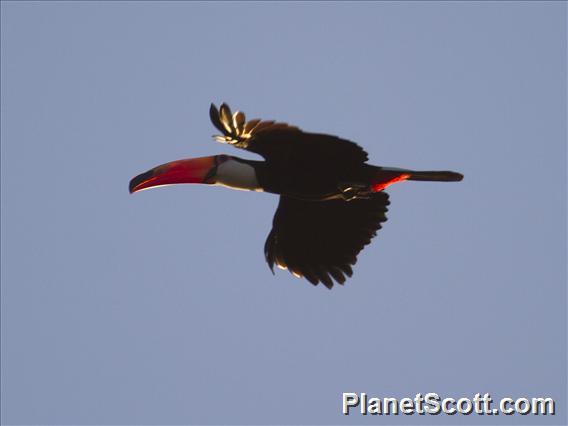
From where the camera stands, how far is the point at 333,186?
12.7 meters

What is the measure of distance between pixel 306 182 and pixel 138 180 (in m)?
1.95

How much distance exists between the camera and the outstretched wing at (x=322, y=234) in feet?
44.7

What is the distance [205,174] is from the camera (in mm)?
12797

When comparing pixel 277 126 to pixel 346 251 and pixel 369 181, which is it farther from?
pixel 346 251

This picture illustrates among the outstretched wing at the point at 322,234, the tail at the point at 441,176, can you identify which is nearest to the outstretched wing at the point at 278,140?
the tail at the point at 441,176

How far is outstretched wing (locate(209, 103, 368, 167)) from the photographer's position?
38.5ft

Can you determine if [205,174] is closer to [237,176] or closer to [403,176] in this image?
[237,176]

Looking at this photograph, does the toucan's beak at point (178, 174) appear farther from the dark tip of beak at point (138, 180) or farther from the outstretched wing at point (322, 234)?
the outstretched wing at point (322, 234)

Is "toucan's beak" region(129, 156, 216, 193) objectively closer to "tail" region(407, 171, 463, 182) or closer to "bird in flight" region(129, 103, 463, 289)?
"bird in flight" region(129, 103, 463, 289)

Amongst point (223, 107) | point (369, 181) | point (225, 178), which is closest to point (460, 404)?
point (369, 181)

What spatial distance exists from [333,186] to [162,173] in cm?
199

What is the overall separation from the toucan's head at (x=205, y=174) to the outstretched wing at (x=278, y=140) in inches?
13.7

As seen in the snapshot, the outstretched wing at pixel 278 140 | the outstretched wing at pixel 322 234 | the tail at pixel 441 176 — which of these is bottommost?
the outstretched wing at pixel 322 234

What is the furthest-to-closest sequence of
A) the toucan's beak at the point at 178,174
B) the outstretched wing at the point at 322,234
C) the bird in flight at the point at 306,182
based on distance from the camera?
the outstretched wing at the point at 322,234 → the toucan's beak at the point at 178,174 → the bird in flight at the point at 306,182
